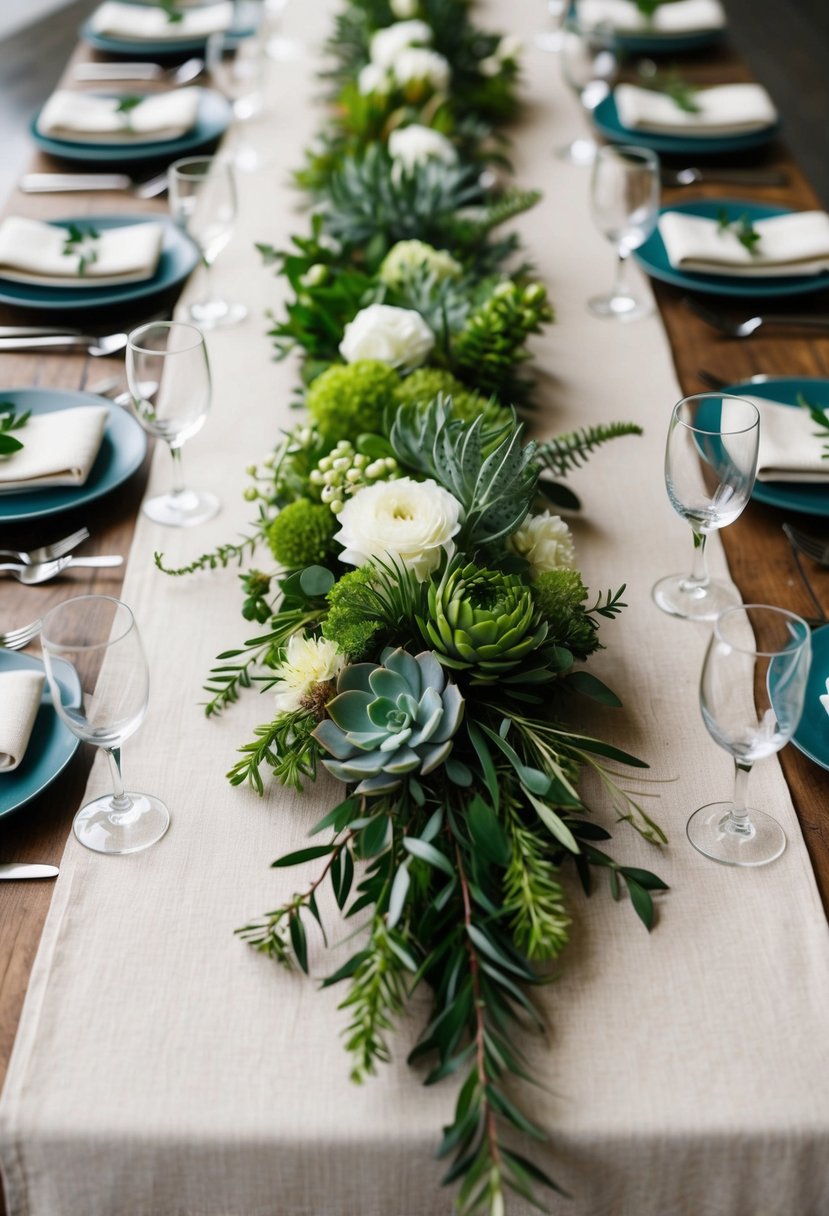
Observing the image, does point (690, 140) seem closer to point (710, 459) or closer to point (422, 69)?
point (422, 69)

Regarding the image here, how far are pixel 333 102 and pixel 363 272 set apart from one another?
Answer: 895mm

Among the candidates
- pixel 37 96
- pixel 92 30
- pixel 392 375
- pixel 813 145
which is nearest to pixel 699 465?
pixel 392 375

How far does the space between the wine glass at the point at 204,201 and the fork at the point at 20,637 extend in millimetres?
729

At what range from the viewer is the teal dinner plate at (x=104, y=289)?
1.76 meters

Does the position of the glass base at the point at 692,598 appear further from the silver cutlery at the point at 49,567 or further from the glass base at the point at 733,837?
the silver cutlery at the point at 49,567

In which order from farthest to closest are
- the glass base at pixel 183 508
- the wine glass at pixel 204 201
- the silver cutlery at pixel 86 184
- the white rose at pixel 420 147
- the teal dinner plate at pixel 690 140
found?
1. the teal dinner plate at pixel 690 140
2. the silver cutlery at pixel 86 184
3. the white rose at pixel 420 147
4. the wine glass at pixel 204 201
5. the glass base at pixel 183 508

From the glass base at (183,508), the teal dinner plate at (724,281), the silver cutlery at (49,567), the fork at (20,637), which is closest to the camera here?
the fork at (20,637)

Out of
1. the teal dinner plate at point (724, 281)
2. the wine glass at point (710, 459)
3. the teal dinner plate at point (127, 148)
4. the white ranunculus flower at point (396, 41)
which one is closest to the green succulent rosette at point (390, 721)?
the wine glass at point (710, 459)

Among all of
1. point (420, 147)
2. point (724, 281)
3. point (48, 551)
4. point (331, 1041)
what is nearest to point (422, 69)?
point (420, 147)

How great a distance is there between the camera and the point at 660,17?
2.78 metres

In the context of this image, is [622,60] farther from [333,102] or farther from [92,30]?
[92,30]

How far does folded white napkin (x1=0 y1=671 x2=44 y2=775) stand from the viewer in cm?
103

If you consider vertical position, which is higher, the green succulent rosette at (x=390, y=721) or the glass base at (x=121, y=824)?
the green succulent rosette at (x=390, y=721)

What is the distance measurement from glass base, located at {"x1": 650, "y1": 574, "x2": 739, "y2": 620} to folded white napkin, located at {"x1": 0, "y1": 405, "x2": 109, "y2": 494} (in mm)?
681
